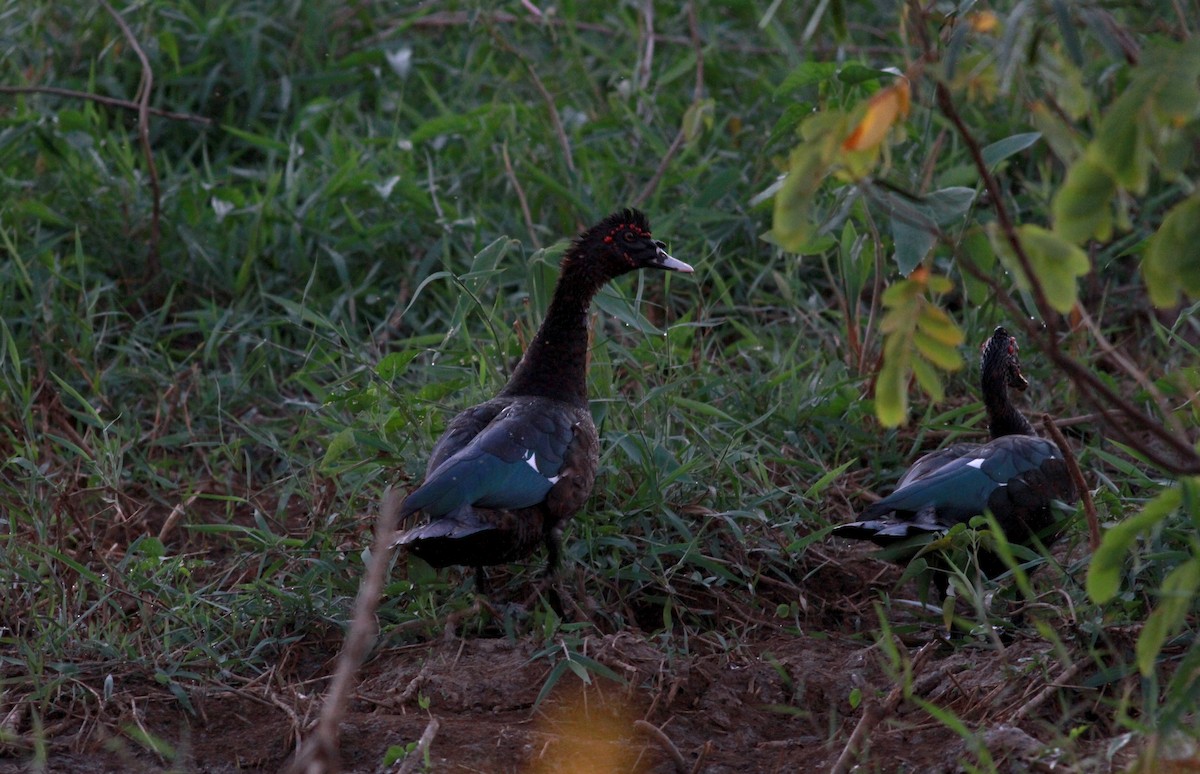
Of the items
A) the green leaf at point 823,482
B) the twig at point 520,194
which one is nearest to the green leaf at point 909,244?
the green leaf at point 823,482

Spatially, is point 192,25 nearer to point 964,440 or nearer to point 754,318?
point 754,318

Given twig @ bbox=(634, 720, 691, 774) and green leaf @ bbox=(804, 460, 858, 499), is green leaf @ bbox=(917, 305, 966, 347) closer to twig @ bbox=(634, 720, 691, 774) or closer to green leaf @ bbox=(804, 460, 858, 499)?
twig @ bbox=(634, 720, 691, 774)

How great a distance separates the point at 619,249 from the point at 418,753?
1977 millimetres

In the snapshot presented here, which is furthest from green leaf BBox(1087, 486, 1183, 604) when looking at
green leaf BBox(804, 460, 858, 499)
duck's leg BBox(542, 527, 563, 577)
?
duck's leg BBox(542, 527, 563, 577)

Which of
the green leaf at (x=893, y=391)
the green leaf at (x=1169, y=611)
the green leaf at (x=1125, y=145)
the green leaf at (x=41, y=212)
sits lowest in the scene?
the green leaf at (x=41, y=212)

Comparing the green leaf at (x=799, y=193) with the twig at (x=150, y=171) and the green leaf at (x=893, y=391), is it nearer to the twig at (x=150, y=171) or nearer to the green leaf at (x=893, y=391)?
the green leaf at (x=893, y=391)

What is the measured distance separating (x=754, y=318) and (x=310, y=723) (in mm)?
2695

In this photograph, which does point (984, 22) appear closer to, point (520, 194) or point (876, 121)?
point (876, 121)

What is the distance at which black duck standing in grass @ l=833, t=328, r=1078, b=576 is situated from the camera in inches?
157

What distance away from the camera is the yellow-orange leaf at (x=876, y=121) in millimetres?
2189

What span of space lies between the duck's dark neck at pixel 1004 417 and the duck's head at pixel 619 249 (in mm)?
1039

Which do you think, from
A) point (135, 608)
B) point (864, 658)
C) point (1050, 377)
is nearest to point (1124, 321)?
point (1050, 377)

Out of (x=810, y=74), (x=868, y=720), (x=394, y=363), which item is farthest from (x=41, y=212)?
(x=868, y=720)

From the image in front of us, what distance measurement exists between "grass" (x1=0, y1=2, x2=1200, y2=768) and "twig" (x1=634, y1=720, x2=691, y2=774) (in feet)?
1.40
